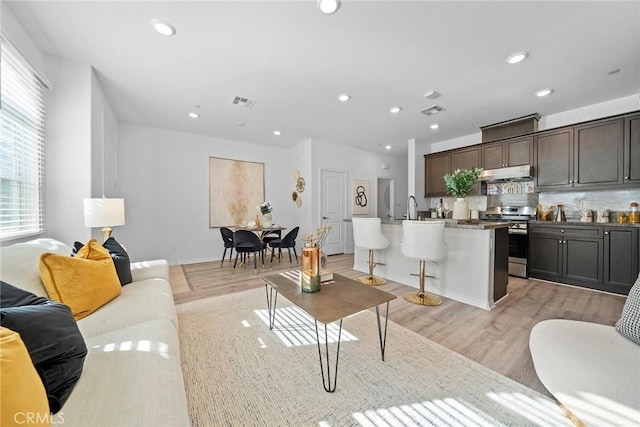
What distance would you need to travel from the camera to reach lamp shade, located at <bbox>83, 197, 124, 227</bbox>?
243 centimetres

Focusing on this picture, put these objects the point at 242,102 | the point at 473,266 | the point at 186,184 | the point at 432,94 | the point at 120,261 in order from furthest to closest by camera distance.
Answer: the point at 186,184
the point at 242,102
the point at 432,94
the point at 473,266
the point at 120,261

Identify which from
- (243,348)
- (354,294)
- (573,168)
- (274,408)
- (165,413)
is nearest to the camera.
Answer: (165,413)

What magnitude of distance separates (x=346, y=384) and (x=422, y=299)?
5.57 feet

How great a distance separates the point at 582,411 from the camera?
39.7 inches

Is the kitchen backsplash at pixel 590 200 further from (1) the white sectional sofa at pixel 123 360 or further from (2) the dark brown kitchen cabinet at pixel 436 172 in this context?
(1) the white sectional sofa at pixel 123 360

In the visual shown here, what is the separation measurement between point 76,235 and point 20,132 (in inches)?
42.2

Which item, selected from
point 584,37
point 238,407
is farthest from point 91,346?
point 584,37

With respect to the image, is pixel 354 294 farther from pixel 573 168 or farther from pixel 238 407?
pixel 573 168

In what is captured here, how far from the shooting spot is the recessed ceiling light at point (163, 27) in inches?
80.7

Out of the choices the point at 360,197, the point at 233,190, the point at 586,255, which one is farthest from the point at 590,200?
the point at 233,190

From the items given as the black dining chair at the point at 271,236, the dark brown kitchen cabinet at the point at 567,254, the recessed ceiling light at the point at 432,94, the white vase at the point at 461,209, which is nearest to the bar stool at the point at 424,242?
the white vase at the point at 461,209

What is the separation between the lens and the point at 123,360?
1.08 meters

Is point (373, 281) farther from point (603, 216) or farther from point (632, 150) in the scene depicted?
point (632, 150)

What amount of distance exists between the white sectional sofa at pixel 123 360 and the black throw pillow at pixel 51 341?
5cm
